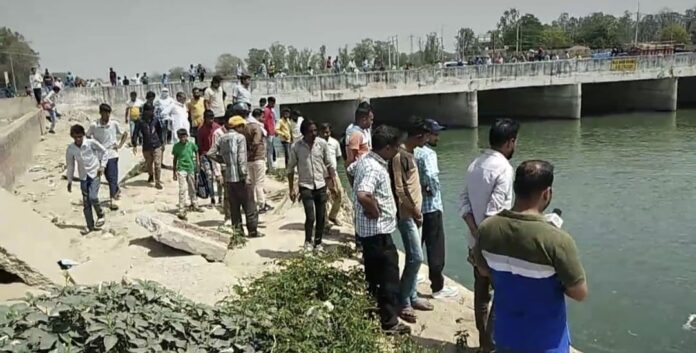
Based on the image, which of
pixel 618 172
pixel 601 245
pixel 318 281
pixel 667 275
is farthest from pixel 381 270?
pixel 618 172

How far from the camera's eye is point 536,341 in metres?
2.62

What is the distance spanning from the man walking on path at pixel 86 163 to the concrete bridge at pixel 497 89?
12.9 metres

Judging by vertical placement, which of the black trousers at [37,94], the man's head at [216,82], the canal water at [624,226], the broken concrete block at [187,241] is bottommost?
the canal water at [624,226]

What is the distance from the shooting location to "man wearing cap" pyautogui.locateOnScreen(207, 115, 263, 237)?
6.38 m

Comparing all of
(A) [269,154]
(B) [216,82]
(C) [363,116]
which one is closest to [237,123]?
(C) [363,116]

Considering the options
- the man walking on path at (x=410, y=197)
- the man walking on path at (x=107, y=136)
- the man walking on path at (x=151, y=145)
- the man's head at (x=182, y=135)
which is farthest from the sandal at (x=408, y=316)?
the man walking on path at (x=151, y=145)

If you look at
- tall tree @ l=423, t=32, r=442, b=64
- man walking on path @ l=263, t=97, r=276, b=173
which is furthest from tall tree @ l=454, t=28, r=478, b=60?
man walking on path @ l=263, t=97, r=276, b=173

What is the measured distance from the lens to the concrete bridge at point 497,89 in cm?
2422

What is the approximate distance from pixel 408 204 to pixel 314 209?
6.56ft

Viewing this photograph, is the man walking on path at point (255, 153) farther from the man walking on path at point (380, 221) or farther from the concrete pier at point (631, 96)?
the concrete pier at point (631, 96)

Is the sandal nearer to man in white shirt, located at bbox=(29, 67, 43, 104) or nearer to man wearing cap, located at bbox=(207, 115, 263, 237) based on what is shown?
man wearing cap, located at bbox=(207, 115, 263, 237)

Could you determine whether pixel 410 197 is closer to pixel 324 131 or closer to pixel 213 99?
pixel 324 131

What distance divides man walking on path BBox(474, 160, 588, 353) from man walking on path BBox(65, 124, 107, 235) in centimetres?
565

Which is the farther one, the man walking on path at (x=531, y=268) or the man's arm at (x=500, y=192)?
the man's arm at (x=500, y=192)
